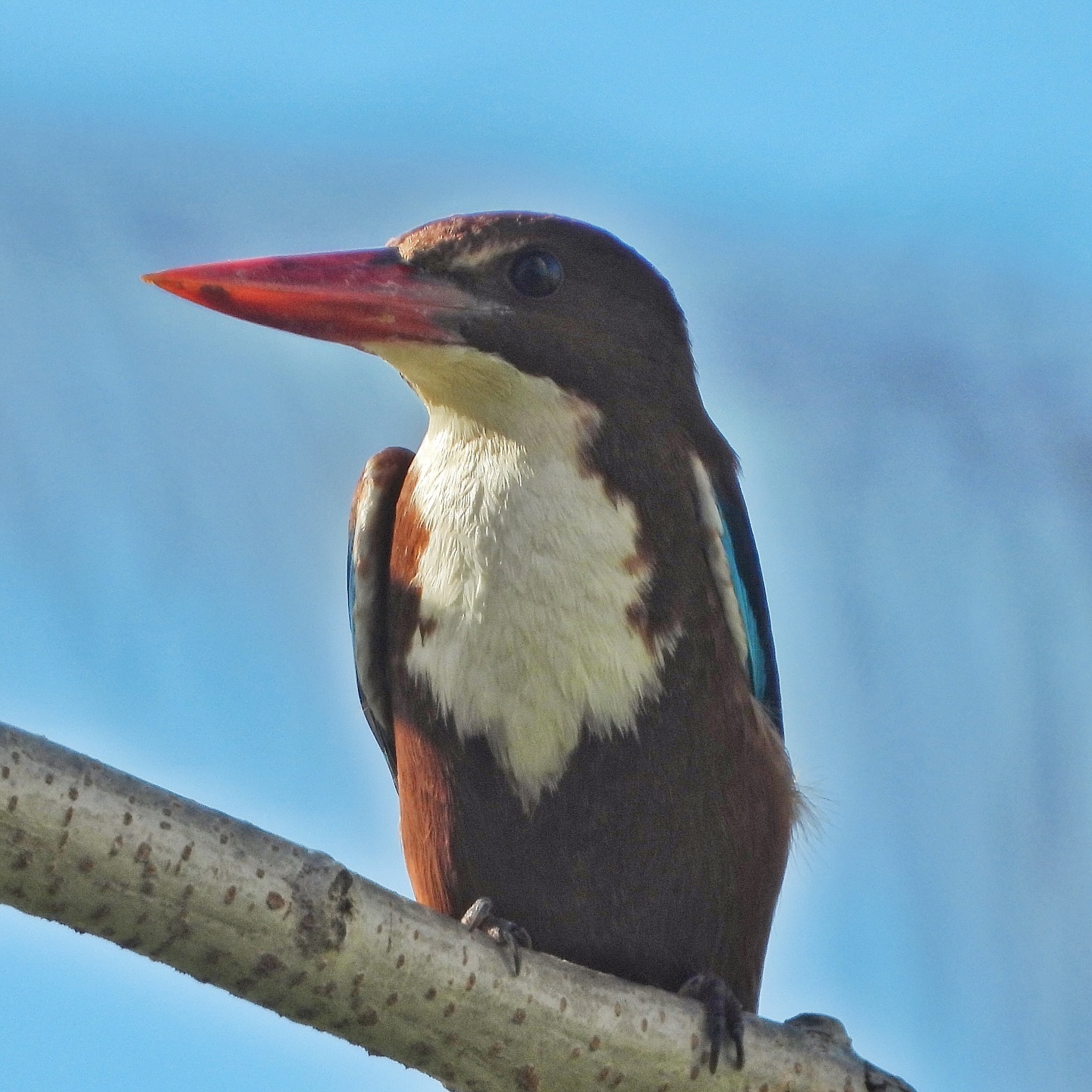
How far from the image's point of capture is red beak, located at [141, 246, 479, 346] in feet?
11.8

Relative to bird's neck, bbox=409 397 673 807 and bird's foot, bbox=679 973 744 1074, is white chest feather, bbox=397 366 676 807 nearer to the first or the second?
bird's neck, bbox=409 397 673 807

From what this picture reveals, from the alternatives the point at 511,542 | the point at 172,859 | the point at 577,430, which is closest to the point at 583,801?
the point at 511,542

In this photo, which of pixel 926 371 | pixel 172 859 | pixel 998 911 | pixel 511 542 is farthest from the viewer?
pixel 511 542

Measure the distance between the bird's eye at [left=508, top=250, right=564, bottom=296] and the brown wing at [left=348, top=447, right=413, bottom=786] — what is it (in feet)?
1.93

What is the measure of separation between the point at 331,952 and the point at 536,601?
44.0 inches

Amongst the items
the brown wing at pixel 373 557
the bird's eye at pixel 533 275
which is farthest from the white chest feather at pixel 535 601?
the brown wing at pixel 373 557

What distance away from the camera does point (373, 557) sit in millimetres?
4082

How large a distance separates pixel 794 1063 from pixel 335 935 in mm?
1045

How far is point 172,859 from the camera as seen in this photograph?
2.50 meters

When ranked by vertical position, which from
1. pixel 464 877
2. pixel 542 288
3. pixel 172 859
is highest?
pixel 542 288

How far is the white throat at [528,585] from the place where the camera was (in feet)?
11.7

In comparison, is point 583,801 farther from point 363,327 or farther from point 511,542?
point 363,327

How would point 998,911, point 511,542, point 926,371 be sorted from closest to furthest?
point 998,911 → point 926,371 → point 511,542

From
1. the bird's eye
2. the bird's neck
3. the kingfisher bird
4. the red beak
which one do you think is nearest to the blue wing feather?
the kingfisher bird
